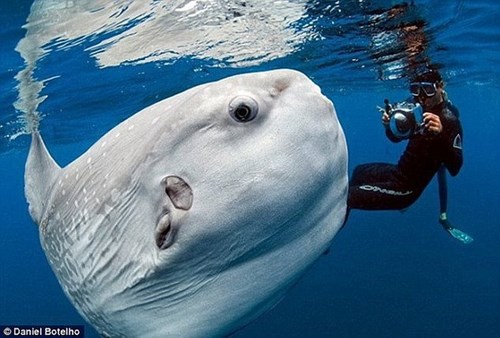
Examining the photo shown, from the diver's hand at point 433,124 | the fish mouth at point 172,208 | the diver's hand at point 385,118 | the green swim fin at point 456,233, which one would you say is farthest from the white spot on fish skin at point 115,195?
the green swim fin at point 456,233

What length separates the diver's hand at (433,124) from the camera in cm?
716

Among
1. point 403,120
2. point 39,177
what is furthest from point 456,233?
point 39,177

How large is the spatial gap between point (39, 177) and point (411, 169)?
222 inches

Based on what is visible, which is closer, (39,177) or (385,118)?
(39,177)

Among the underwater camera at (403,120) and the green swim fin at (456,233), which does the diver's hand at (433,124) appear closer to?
the underwater camera at (403,120)

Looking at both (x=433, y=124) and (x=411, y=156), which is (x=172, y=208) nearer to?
(x=433, y=124)

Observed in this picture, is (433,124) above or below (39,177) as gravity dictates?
below

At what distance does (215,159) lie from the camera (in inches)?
80.8

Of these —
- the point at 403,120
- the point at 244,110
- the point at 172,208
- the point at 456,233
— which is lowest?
the point at 456,233

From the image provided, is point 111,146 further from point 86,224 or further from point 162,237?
point 162,237

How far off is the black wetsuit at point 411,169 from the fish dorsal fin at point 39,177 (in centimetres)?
470

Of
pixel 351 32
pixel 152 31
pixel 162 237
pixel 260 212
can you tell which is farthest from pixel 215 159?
pixel 351 32

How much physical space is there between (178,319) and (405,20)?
10.4 metres

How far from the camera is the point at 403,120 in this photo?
280 inches
